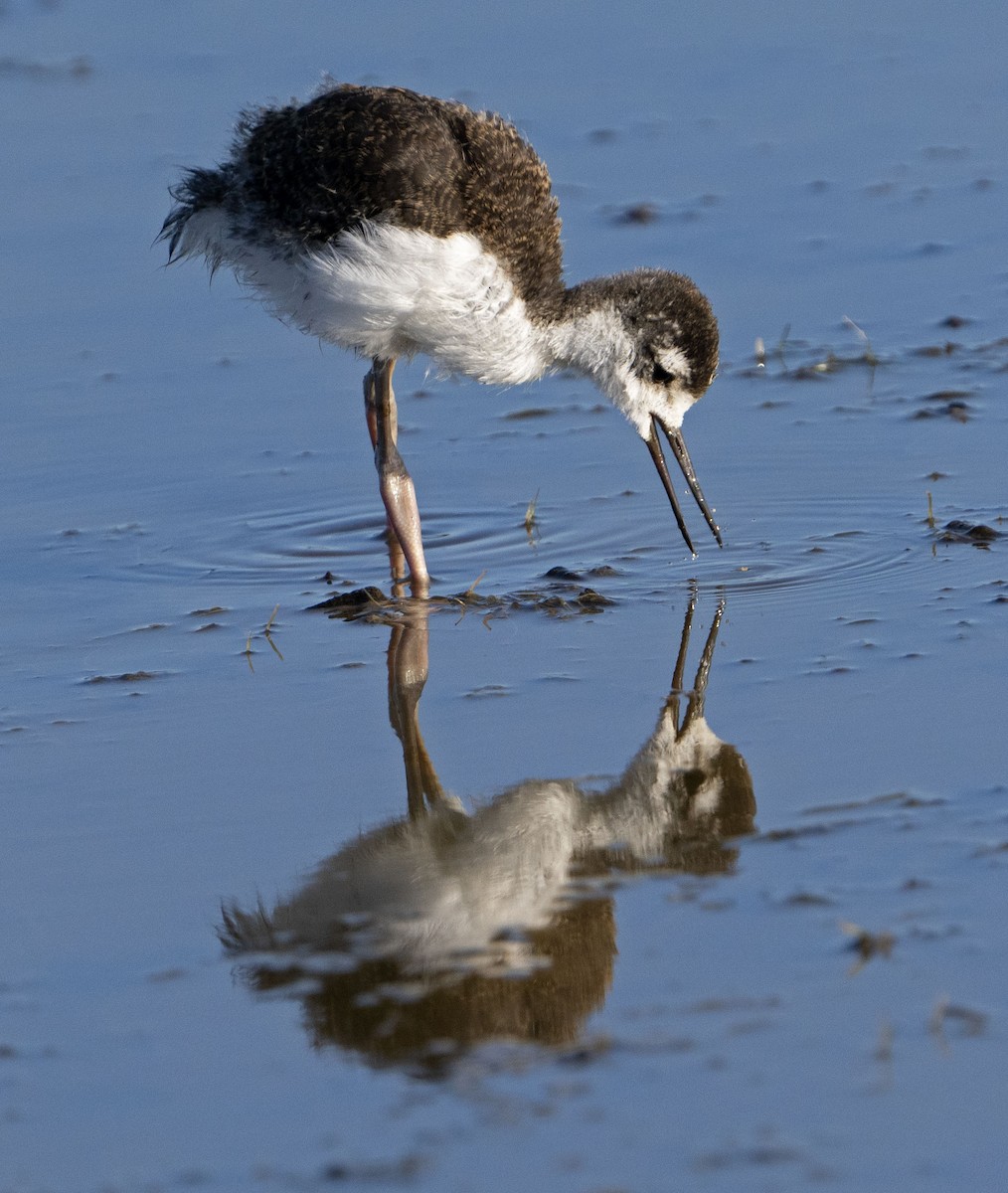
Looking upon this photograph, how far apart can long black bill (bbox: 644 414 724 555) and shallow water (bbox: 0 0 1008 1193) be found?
101 millimetres

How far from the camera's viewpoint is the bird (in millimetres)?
6367

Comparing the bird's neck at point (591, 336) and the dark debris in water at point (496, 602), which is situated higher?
the bird's neck at point (591, 336)

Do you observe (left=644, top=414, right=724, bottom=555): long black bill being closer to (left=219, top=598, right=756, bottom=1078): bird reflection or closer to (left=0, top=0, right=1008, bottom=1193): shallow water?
(left=0, top=0, right=1008, bottom=1193): shallow water

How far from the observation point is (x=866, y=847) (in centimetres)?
454

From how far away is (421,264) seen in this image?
6363 mm

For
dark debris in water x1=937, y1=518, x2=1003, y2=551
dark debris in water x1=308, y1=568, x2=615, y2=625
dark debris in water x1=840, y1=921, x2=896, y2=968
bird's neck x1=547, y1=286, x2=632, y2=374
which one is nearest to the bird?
bird's neck x1=547, y1=286, x2=632, y2=374

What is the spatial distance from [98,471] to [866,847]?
4.31 meters

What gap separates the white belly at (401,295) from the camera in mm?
6359

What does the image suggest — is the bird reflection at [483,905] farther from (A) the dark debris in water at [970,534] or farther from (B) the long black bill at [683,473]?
(A) the dark debris in water at [970,534]

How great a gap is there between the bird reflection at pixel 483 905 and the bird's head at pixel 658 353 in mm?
1791

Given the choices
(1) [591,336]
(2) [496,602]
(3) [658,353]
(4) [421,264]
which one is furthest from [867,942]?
(1) [591,336]

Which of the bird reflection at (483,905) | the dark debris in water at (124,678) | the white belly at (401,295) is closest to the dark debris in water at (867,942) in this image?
the bird reflection at (483,905)

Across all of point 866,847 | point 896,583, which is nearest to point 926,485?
point 896,583

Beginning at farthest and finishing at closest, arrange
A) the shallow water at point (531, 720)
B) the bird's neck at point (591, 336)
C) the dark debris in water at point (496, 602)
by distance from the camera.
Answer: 1. the bird's neck at point (591, 336)
2. the dark debris in water at point (496, 602)
3. the shallow water at point (531, 720)
